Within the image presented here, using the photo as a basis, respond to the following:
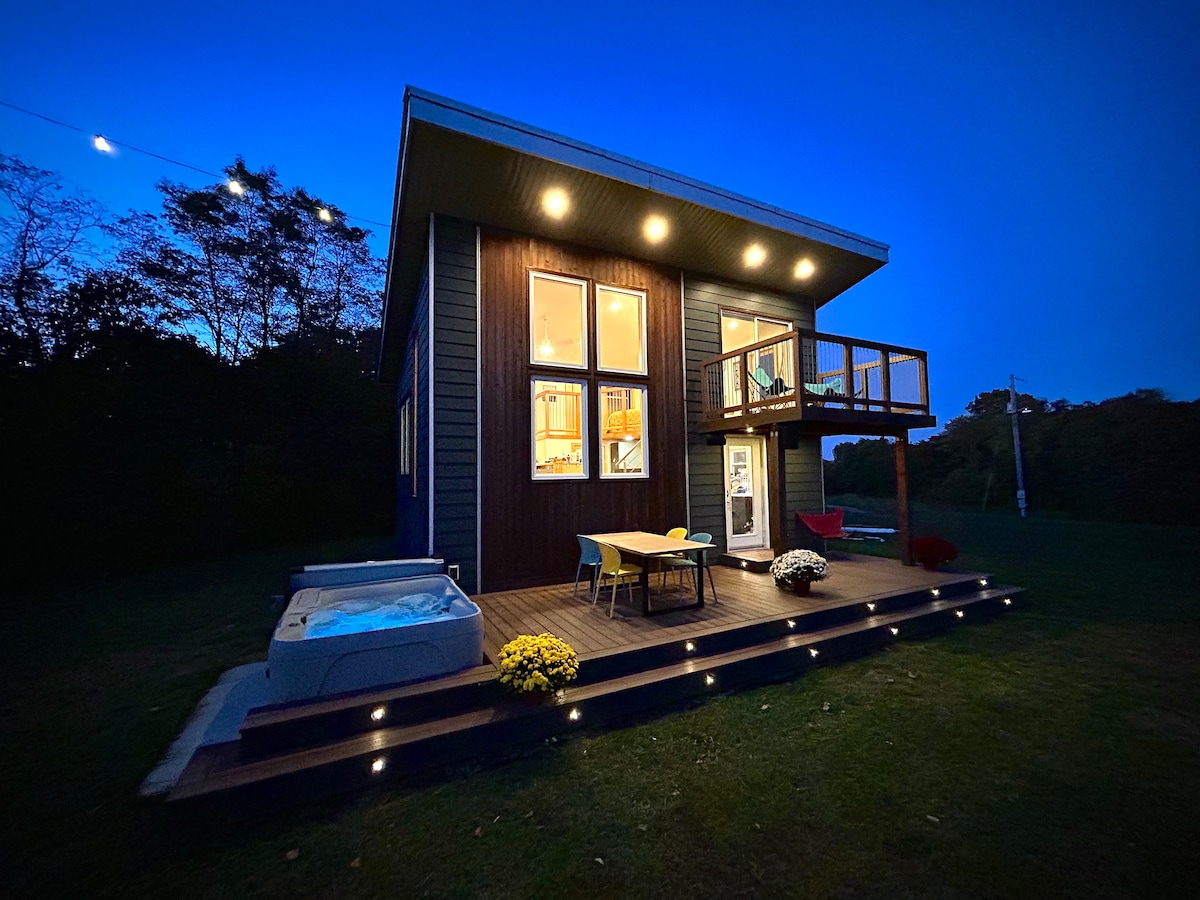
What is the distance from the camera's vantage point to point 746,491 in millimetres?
8594

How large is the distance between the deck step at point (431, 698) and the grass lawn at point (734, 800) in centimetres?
41

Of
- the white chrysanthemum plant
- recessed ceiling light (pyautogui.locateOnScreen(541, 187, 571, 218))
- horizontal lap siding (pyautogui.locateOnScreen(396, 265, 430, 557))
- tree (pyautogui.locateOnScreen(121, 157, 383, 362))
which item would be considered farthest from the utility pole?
tree (pyautogui.locateOnScreen(121, 157, 383, 362))

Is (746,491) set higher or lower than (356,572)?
higher

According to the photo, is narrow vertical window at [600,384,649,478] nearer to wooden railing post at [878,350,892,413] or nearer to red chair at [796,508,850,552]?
red chair at [796,508,850,552]

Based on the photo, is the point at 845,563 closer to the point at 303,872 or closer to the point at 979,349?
the point at 303,872

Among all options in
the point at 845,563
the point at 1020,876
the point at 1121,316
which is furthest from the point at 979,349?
the point at 1020,876

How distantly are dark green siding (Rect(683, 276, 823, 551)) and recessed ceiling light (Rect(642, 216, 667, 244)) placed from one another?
40.4 inches

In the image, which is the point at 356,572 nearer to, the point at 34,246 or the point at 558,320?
the point at 558,320

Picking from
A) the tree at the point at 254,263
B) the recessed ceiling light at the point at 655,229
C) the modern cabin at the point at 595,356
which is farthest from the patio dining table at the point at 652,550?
the tree at the point at 254,263

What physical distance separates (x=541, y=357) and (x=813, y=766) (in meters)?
5.59

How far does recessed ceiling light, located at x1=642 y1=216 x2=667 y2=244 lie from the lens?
6957 millimetres

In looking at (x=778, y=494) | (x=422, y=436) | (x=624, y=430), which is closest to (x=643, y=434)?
(x=624, y=430)

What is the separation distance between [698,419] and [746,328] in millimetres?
2527

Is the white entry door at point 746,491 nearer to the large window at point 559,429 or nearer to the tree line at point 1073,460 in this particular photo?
the large window at point 559,429
